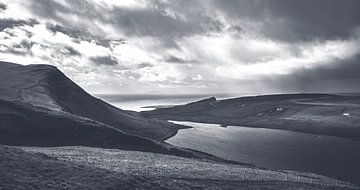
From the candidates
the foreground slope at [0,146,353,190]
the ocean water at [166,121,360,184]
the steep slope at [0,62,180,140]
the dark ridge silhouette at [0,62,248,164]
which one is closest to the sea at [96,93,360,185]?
the ocean water at [166,121,360,184]

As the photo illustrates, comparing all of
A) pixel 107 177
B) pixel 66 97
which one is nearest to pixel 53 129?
pixel 66 97

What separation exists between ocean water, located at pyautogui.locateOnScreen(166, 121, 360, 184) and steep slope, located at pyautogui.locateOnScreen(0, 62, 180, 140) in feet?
69.0

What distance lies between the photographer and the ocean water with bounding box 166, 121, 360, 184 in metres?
95.6

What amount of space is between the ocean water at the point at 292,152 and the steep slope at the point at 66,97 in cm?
2103

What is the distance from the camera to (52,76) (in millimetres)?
190750

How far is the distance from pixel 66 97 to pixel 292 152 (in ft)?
379

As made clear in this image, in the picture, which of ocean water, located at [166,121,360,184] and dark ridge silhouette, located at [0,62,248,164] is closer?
ocean water, located at [166,121,360,184]

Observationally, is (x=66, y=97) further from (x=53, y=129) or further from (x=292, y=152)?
(x=292, y=152)

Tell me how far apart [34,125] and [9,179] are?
248ft

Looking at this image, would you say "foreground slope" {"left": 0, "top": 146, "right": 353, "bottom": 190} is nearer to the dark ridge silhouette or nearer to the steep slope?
the dark ridge silhouette

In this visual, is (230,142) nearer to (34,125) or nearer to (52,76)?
(34,125)

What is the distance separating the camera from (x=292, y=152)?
402ft

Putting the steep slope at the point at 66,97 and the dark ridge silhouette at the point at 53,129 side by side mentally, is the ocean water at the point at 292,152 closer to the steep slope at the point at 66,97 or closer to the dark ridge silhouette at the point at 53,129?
the dark ridge silhouette at the point at 53,129

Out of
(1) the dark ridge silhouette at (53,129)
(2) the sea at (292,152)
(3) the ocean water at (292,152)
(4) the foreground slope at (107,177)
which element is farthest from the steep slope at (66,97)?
(4) the foreground slope at (107,177)
